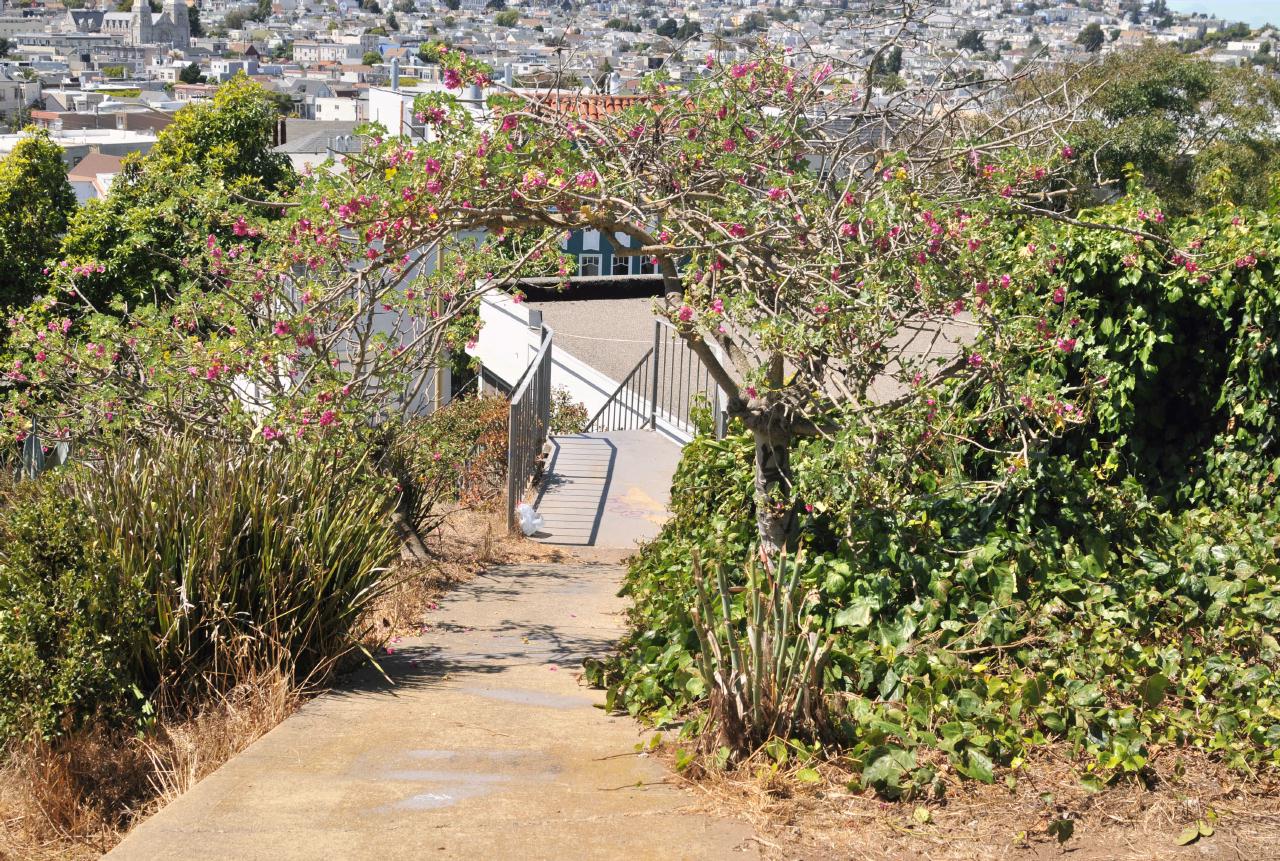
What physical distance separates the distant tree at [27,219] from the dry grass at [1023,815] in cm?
2615

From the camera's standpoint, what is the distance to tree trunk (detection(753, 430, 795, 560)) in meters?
6.79

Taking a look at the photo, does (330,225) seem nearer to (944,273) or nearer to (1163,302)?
(944,273)

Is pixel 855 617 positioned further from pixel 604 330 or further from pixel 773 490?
pixel 604 330

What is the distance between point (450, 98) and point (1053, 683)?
4.17 meters

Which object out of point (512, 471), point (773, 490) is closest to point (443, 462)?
point (512, 471)

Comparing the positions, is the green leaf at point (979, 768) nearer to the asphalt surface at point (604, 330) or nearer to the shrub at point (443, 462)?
the shrub at point (443, 462)

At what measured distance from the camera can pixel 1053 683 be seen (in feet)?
17.2

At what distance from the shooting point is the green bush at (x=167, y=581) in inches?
223

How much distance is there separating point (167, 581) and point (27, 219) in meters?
24.6

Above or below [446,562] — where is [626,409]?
above

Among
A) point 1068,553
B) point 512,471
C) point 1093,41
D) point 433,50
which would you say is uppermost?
point 1093,41

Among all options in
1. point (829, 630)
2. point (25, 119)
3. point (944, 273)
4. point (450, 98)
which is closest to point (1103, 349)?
point (944, 273)

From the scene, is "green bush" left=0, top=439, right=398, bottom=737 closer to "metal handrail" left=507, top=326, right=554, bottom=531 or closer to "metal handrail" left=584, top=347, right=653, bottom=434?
"metal handrail" left=507, top=326, right=554, bottom=531

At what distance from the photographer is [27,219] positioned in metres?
27.5
